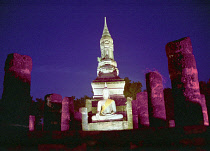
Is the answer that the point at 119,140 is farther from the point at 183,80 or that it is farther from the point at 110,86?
the point at 110,86

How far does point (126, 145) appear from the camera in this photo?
140 inches

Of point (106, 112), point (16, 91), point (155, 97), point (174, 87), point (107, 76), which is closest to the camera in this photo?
point (16, 91)

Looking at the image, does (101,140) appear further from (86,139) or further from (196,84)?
(196,84)

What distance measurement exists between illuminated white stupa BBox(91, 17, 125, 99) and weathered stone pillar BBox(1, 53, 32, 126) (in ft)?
33.5

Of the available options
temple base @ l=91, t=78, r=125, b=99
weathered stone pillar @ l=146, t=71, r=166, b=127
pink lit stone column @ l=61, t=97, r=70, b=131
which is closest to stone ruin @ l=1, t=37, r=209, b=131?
weathered stone pillar @ l=146, t=71, r=166, b=127

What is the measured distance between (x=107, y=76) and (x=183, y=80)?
39.0 ft

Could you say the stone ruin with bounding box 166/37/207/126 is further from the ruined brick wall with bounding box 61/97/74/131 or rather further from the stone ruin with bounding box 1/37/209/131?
the ruined brick wall with bounding box 61/97/74/131

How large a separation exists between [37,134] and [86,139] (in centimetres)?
110

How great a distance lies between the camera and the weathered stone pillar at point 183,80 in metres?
5.95

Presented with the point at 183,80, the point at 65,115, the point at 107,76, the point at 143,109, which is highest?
the point at 107,76

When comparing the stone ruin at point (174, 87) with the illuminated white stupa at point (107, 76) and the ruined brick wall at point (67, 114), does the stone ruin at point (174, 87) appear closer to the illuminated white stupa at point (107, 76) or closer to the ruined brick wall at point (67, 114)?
the ruined brick wall at point (67, 114)

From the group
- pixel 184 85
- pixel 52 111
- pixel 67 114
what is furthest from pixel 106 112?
pixel 184 85

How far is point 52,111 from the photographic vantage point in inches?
406

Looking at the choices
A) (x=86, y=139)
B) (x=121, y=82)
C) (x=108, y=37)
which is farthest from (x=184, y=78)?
(x=108, y=37)
